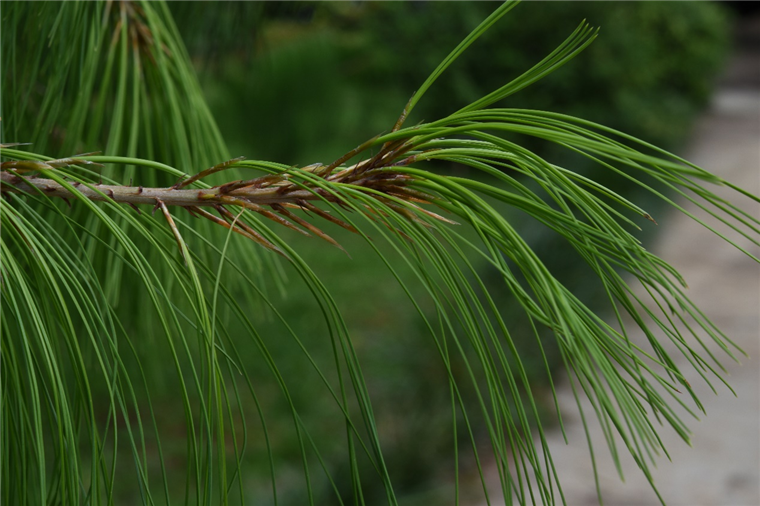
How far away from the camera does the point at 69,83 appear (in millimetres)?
788

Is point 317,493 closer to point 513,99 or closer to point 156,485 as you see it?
point 156,485

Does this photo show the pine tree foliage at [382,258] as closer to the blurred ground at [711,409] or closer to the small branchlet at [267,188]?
the small branchlet at [267,188]

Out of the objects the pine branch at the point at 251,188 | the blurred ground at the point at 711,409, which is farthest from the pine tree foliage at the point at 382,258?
the blurred ground at the point at 711,409

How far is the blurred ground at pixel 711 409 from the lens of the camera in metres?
2.27

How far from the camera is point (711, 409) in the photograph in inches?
107

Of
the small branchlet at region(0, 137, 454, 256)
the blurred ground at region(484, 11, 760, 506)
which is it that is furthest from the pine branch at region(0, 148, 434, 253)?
the blurred ground at region(484, 11, 760, 506)

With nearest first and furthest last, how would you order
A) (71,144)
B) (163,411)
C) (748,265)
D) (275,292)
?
(71,144) < (163,411) < (275,292) < (748,265)

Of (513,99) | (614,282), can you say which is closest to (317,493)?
(614,282)

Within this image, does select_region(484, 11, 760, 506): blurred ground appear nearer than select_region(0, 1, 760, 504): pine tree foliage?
No

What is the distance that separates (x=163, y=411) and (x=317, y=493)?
1.14 m

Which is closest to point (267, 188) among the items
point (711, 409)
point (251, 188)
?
point (251, 188)

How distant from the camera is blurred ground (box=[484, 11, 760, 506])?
7.45ft

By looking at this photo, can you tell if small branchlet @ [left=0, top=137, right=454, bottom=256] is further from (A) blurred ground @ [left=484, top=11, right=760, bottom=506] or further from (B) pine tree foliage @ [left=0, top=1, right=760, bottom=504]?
(A) blurred ground @ [left=484, top=11, right=760, bottom=506]

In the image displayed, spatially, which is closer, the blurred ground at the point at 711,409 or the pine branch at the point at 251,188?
the pine branch at the point at 251,188
